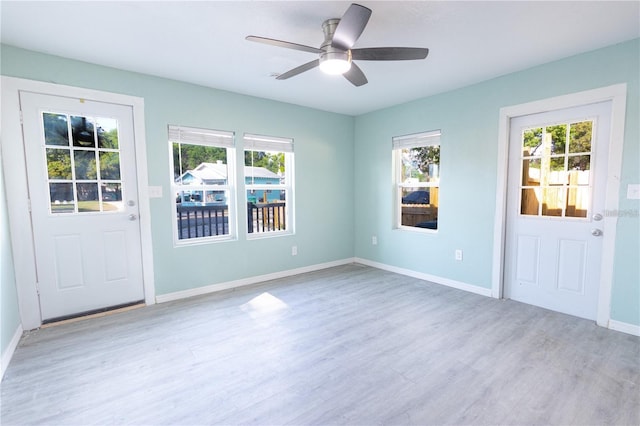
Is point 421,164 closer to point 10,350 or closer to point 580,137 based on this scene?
point 580,137

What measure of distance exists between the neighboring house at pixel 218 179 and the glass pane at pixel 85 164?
78 cm

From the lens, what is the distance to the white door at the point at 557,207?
270cm

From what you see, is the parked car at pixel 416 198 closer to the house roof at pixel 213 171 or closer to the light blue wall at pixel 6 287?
the house roof at pixel 213 171

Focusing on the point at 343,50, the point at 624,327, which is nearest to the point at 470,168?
the point at 624,327

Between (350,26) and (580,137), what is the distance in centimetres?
256

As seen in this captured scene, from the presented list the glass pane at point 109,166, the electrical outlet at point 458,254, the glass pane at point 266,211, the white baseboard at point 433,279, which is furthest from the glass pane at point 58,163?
the electrical outlet at point 458,254

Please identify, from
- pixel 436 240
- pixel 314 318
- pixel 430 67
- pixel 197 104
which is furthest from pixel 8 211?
pixel 436 240

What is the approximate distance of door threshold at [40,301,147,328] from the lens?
2.74 metres

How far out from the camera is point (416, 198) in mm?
4230

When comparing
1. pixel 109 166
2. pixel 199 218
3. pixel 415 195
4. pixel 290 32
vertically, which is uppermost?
pixel 290 32

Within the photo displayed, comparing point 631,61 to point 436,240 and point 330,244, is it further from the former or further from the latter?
point 330,244

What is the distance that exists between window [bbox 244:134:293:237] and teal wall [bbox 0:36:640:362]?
0.14m

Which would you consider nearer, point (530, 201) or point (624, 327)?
point (624, 327)

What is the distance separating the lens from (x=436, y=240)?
3.87m
